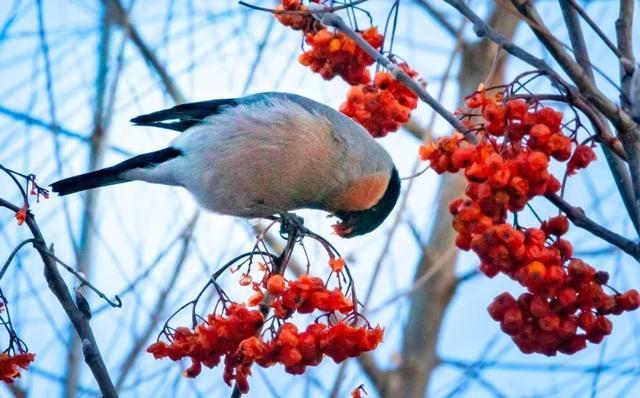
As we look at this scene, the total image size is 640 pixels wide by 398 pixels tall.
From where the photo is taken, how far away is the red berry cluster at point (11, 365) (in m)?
1.85

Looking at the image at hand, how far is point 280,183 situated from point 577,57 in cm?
136

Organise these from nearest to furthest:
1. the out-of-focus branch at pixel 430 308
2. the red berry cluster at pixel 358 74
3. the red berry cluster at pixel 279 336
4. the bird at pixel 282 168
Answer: the red berry cluster at pixel 279 336 → the red berry cluster at pixel 358 74 → the bird at pixel 282 168 → the out-of-focus branch at pixel 430 308

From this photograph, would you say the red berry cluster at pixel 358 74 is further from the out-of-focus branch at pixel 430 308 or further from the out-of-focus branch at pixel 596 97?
the out-of-focus branch at pixel 430 308

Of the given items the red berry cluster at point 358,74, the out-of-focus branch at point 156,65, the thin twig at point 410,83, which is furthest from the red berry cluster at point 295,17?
the out-of-focus branch at point 156,65

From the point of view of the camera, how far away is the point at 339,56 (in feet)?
8.09

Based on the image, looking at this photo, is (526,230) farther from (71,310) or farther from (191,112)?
(191,112)

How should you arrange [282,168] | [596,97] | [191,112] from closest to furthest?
[596,97], [282,168], [191,112]

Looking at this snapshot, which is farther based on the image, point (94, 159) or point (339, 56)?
point (94, 159)

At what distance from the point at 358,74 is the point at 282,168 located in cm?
61

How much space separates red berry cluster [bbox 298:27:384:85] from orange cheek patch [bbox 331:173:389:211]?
0.57 metres

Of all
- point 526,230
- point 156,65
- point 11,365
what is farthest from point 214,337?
point 156,65

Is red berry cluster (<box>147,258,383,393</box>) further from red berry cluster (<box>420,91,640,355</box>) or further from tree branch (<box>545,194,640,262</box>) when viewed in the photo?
tree branch (<box>545,194,640,262</box>)

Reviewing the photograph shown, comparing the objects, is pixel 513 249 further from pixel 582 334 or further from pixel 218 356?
pixel 218 356

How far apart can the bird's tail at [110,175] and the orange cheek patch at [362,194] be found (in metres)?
0.61
